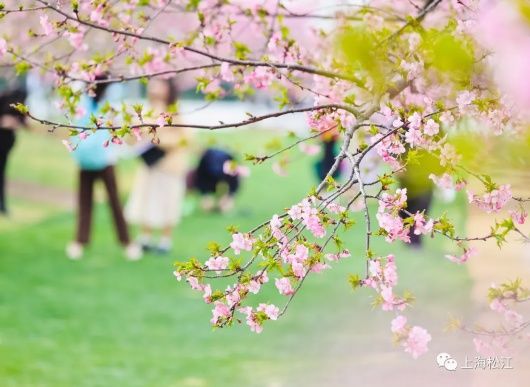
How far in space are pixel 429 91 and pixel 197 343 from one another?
3.38 meters

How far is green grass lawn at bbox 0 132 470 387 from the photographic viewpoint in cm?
611

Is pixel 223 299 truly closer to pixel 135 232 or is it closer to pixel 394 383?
pixel 394 383

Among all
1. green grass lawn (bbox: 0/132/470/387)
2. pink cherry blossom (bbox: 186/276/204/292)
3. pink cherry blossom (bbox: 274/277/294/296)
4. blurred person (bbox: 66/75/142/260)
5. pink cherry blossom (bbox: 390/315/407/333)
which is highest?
blurred person (bbox: 66/75/142/260)

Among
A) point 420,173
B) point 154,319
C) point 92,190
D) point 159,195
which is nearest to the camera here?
point 420,173

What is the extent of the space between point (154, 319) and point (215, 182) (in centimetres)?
627

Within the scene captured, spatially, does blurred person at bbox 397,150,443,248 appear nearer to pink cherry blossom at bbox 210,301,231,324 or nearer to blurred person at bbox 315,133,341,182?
pink cherry blossom at bbox 210,301,231,324

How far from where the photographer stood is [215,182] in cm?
1369

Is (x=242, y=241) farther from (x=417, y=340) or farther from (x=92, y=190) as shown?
(x=92, y=190)

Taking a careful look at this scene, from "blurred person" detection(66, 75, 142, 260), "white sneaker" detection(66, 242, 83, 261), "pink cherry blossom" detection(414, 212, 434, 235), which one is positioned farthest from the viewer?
"white sneaker" detection(66, 242, 83, 261)

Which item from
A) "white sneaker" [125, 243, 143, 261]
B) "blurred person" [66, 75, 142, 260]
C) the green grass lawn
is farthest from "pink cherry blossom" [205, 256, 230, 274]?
"white sneaker" [125, 243, 143, 261]

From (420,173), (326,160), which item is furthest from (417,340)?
(326,160)

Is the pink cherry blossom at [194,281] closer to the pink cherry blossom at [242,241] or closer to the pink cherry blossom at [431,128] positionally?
the pink cherry blossom at [242,241]

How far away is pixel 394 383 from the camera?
5.86 meters

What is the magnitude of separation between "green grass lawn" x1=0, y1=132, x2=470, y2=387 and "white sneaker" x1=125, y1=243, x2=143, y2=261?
10cm
